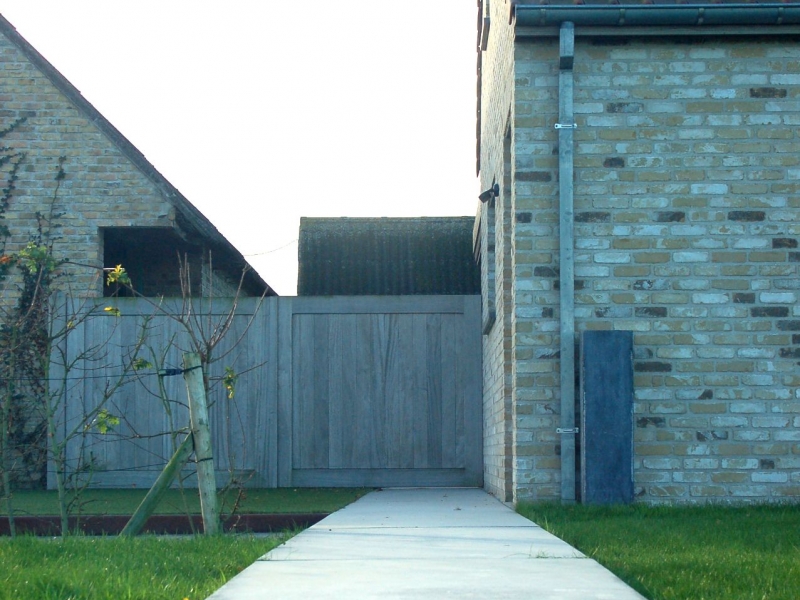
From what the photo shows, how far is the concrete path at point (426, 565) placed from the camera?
3.15 metres

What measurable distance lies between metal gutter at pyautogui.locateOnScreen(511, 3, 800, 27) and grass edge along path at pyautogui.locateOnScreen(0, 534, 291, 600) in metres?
3.61

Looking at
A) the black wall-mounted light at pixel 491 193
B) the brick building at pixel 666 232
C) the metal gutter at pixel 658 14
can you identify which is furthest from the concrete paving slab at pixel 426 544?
the black wall-mounted light at pixel 491 193

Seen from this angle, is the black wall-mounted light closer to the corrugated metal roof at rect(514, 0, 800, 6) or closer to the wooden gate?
the wooden gate

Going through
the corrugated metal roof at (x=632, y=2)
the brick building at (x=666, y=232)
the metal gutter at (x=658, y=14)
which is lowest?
the brick building at (x=666, y=232)

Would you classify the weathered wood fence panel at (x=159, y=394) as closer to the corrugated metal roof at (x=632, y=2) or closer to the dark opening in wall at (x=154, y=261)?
the dark opening in wall at (x=154, y=261)

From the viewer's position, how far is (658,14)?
660cm

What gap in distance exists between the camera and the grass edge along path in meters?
3.43

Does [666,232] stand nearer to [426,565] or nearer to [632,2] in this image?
[632,2]

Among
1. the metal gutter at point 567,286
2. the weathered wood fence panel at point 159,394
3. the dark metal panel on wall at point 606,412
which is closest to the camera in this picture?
the dark metal panel on wall at point 606,412

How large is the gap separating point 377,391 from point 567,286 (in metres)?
4.13

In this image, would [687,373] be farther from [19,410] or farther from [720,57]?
[19,410]

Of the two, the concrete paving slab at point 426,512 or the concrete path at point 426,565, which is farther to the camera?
the concrete paving slab at point 426,512

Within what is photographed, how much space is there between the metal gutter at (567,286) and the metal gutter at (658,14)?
105mm

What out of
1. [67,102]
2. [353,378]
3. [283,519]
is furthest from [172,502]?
[67,102]
